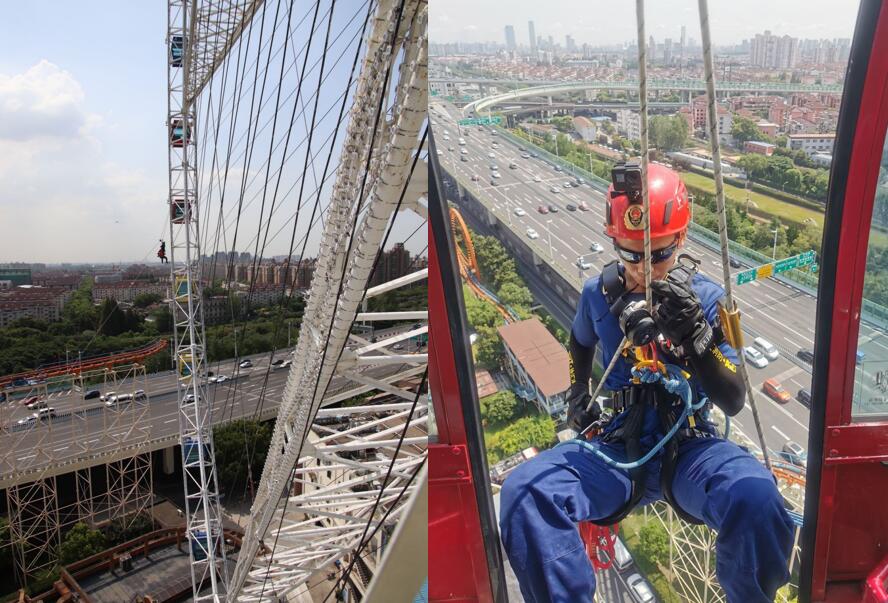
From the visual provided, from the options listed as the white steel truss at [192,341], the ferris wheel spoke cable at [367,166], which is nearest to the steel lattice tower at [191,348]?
the white steel truss at [192,341]

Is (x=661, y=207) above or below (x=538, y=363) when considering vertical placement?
above

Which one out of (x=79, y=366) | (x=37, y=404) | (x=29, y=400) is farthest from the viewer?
(x=37, y=404)

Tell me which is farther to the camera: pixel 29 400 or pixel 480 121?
pixel 29 400

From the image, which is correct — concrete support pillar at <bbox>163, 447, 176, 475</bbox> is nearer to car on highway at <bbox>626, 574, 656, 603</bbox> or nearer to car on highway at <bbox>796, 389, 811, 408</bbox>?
car on highway at <bbox>626, 574, 656, 603</bbox>

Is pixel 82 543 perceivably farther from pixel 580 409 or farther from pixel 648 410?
pixel 648 410

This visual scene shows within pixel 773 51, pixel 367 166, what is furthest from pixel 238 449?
pixel 773 51

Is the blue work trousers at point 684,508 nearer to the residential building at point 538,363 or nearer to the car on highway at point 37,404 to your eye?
the residential building at point 538,363
